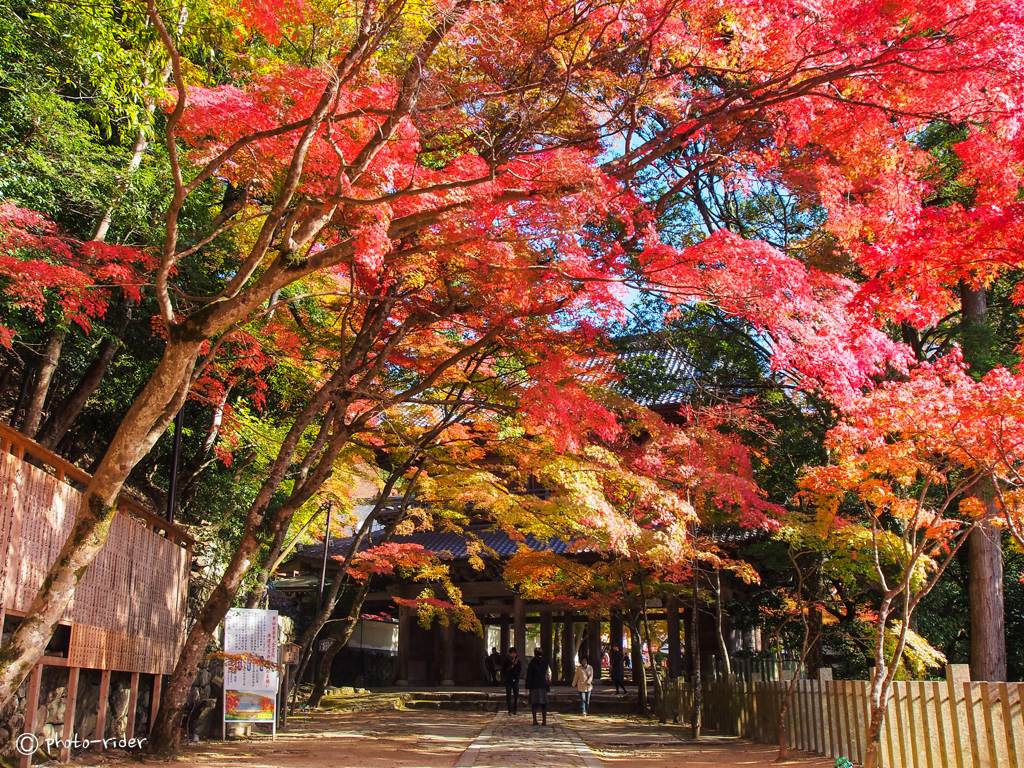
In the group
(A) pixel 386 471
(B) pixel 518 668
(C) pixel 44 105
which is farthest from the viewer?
(A) pixel 386 471

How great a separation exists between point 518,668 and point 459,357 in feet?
28.5

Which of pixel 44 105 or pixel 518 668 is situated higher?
pixel 44 105

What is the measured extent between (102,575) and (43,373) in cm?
273

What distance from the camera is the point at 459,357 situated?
26.6ft

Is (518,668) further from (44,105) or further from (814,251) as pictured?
(44,105)

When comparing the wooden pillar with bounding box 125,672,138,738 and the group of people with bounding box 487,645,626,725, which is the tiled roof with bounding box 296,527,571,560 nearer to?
the group of people with bounding box 487,645,626,725

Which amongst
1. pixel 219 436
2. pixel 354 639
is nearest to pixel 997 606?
pixel 219 436

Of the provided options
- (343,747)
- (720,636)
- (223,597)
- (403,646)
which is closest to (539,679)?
(720,636)

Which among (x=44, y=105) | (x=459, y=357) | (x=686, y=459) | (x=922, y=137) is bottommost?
(x=686, y=459)

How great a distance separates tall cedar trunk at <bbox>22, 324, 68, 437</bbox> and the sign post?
10.3 feet

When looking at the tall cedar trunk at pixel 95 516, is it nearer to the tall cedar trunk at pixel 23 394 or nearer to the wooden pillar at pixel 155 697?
the wooden pillar at pixel 155 697

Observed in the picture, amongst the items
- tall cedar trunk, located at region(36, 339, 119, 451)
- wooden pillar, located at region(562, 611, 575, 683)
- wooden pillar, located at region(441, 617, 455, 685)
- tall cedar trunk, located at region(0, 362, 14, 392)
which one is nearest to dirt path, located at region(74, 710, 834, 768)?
tall cedar trunk, located at region(36, 339, 119, 451)

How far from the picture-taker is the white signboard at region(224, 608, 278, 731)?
9.41 m

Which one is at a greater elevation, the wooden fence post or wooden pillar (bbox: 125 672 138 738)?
the wooden fence post
